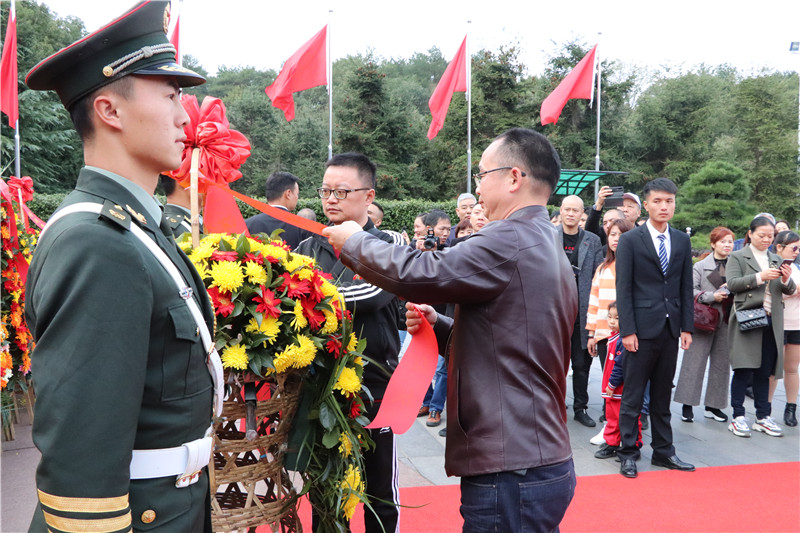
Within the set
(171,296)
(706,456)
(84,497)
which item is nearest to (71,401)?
(84,497)

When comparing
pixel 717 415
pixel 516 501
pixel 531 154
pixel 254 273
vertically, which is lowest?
pixel 717 415

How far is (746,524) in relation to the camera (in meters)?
3.49

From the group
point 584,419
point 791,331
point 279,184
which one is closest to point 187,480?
point 279,184

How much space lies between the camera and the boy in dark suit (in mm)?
4375

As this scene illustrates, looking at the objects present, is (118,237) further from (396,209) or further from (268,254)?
(396,209)

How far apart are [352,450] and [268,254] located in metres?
0.72

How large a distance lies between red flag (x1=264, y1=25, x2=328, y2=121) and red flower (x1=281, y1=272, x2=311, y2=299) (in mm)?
10177

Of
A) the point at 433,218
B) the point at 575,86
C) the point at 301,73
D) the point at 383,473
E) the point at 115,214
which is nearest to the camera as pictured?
the point at 115,214

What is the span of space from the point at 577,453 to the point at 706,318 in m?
1.93

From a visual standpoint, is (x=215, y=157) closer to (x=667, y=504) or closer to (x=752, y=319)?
(x=667, y=504)

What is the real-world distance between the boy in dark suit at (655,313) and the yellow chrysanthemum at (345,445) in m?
2.96

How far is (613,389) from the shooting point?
15.5 ft

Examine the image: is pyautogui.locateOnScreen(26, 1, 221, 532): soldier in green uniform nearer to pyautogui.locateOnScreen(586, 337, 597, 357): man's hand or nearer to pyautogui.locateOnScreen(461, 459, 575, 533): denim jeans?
pyautogui.locateOnScreen(461, 459, 575, 533): denim jeans

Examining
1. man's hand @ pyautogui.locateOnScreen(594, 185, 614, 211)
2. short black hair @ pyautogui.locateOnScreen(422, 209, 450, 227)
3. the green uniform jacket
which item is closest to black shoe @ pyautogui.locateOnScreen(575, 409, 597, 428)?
man's hand @ pyautogui.locateOnScreen(594, 185, 614, 211)
